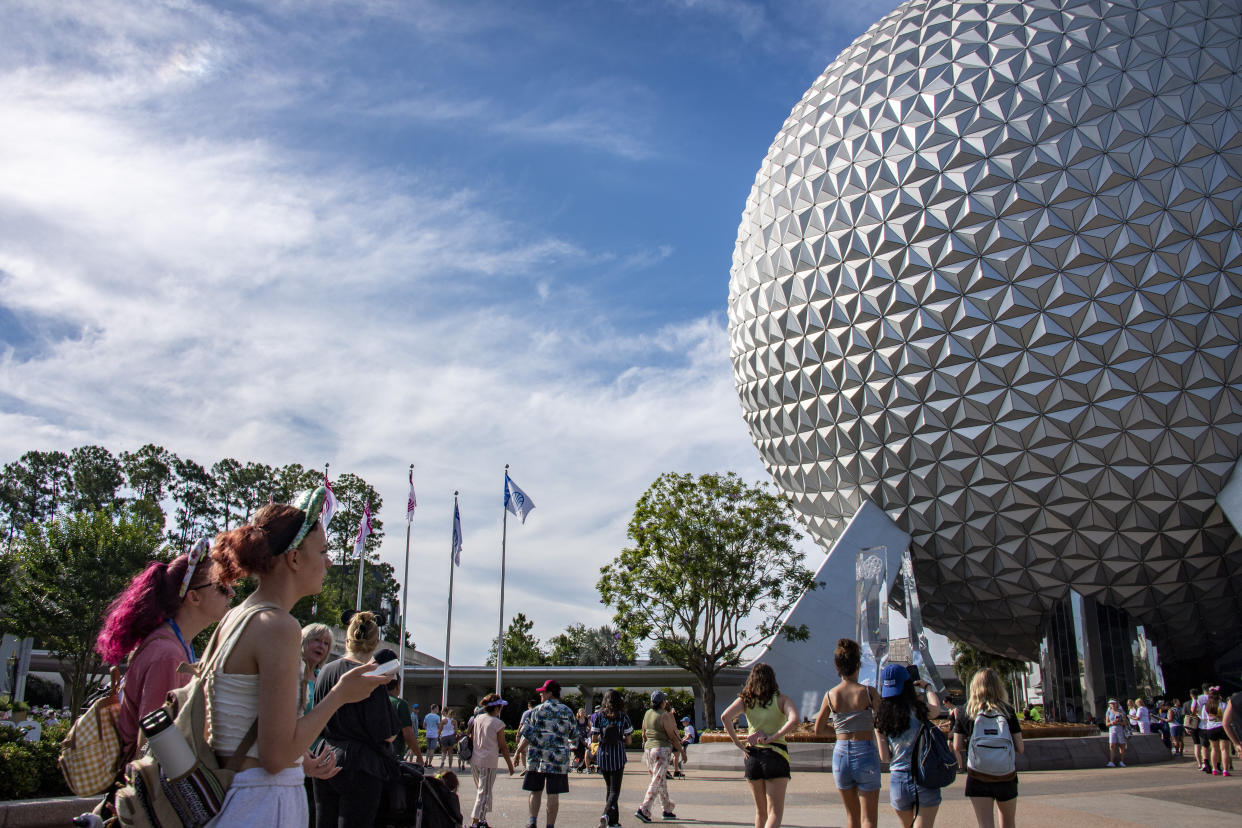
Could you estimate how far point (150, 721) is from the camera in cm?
279

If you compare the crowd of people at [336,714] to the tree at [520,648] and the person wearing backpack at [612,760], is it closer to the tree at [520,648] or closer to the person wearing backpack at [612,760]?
the person wearing backpack at [612,760]

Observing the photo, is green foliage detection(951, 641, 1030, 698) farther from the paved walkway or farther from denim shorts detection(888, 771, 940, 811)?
denim shorts detection(888, 771, 940, 811)

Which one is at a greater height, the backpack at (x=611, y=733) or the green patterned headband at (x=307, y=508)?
the green patterned headband at (x=307, y=508)

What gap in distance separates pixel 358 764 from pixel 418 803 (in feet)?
1.68

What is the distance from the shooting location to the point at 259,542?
3186 mm

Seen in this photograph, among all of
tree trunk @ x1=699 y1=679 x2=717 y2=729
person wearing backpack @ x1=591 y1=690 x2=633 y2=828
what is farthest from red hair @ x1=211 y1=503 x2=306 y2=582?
tree trunk @ x1=699 y1=679 x2=717 y2=729

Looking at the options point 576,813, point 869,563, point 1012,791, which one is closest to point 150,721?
point 1012,791

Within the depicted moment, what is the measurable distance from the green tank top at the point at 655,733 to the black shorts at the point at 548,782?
8.78 ft

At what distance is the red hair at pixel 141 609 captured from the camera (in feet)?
12.3

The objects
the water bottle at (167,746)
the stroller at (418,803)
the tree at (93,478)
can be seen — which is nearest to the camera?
the water bottle at (167,746)

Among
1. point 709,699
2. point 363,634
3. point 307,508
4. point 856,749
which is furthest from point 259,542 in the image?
point 709,699

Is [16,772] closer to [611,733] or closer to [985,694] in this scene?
[611,733]

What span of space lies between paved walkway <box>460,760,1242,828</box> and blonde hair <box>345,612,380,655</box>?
16.7 feet

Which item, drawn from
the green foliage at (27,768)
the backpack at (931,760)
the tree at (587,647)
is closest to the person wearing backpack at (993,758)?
the backpack at (931,760)
